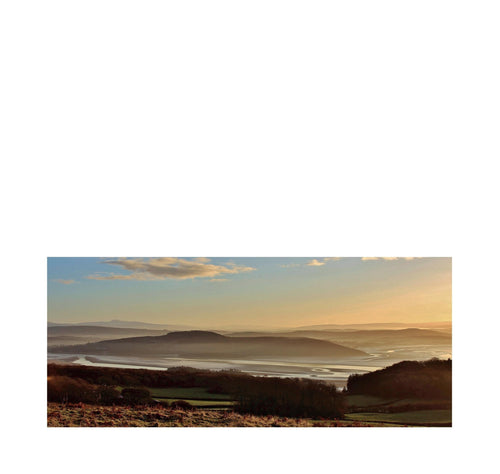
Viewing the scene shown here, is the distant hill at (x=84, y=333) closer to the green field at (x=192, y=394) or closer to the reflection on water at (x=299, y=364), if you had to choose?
the reflection on water at (x=299, y=364)

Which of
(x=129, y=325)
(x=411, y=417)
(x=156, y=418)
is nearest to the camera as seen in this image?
(x=411, y=417)

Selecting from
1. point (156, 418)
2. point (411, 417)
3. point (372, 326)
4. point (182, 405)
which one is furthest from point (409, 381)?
point (156, 418)

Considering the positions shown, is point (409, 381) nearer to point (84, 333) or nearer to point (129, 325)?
point (129, 325)

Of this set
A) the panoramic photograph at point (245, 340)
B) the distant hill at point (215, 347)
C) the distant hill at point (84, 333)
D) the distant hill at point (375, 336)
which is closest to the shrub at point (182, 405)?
the panoramic photograph at point (245, 340)

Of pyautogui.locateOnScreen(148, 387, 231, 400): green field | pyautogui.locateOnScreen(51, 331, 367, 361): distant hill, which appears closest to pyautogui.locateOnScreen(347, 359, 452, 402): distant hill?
pyautogui.locateOnScreen(51, 331, 367, 361): distant hill

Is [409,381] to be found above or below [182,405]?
above

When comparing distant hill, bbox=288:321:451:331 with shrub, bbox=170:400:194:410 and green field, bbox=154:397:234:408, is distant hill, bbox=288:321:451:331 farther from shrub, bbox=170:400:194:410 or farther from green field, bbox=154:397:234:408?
shrub, bbox=170:400:194:410
